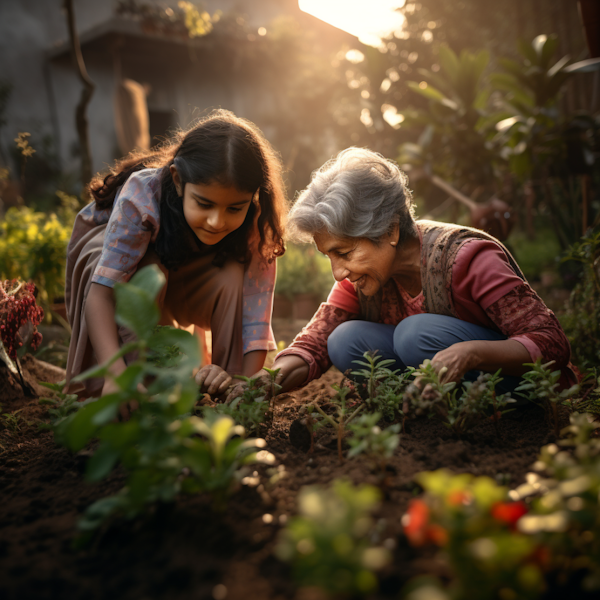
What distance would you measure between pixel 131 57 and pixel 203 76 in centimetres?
146

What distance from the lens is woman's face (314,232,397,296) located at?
75.3 inches

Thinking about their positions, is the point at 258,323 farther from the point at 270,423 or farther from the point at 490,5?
the point at 490,5

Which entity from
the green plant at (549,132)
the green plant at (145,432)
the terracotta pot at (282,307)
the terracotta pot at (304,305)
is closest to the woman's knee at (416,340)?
the green plant at (145,432)

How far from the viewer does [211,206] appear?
197 centimetres

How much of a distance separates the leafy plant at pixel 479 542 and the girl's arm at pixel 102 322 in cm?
144

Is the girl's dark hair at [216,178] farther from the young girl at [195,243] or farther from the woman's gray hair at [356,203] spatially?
the woman's gray hair at [356,203]

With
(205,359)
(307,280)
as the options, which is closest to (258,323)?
(205,359)

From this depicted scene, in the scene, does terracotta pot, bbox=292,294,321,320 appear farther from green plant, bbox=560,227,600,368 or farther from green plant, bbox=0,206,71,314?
green plant, bbox=560,227,600,368

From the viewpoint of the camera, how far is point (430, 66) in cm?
981

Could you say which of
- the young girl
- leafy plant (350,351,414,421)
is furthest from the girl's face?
leafy plant (350,351,414,421)

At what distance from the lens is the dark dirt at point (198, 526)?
2.89ft

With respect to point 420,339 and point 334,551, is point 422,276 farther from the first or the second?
point 334,551

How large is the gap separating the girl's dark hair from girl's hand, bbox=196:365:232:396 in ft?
1.89

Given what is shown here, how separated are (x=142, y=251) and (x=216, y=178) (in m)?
0.45
